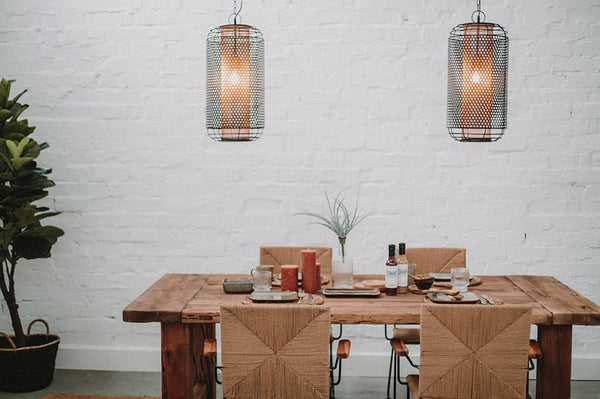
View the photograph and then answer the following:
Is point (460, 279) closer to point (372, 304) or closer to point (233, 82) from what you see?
point (372, 304)

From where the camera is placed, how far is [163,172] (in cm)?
450

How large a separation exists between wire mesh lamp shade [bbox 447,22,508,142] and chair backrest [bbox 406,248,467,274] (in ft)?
2.97

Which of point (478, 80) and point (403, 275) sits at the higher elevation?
point (478, 80)

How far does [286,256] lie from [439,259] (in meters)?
0.77

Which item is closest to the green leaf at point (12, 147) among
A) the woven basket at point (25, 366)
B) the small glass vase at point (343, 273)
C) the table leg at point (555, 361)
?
the woven basket at point (25, 366)

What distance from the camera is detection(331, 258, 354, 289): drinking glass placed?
3.37 m

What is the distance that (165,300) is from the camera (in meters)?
3.18

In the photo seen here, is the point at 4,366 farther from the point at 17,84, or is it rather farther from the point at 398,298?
the point at 398,298

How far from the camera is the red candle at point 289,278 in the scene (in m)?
3.30

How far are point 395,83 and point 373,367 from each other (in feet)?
5.39

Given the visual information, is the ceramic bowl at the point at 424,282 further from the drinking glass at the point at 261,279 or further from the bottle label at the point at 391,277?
the drinking glass at the point at 261,279

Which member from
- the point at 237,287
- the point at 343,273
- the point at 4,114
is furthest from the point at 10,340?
the point at 343,273

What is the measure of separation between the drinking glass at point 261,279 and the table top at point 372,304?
0.22ft

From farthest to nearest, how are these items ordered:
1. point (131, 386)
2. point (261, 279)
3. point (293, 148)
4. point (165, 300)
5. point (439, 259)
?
point (293, 148)
point (131, 386)
point (439, 259)
point (261, 279)
point (165, 300)
